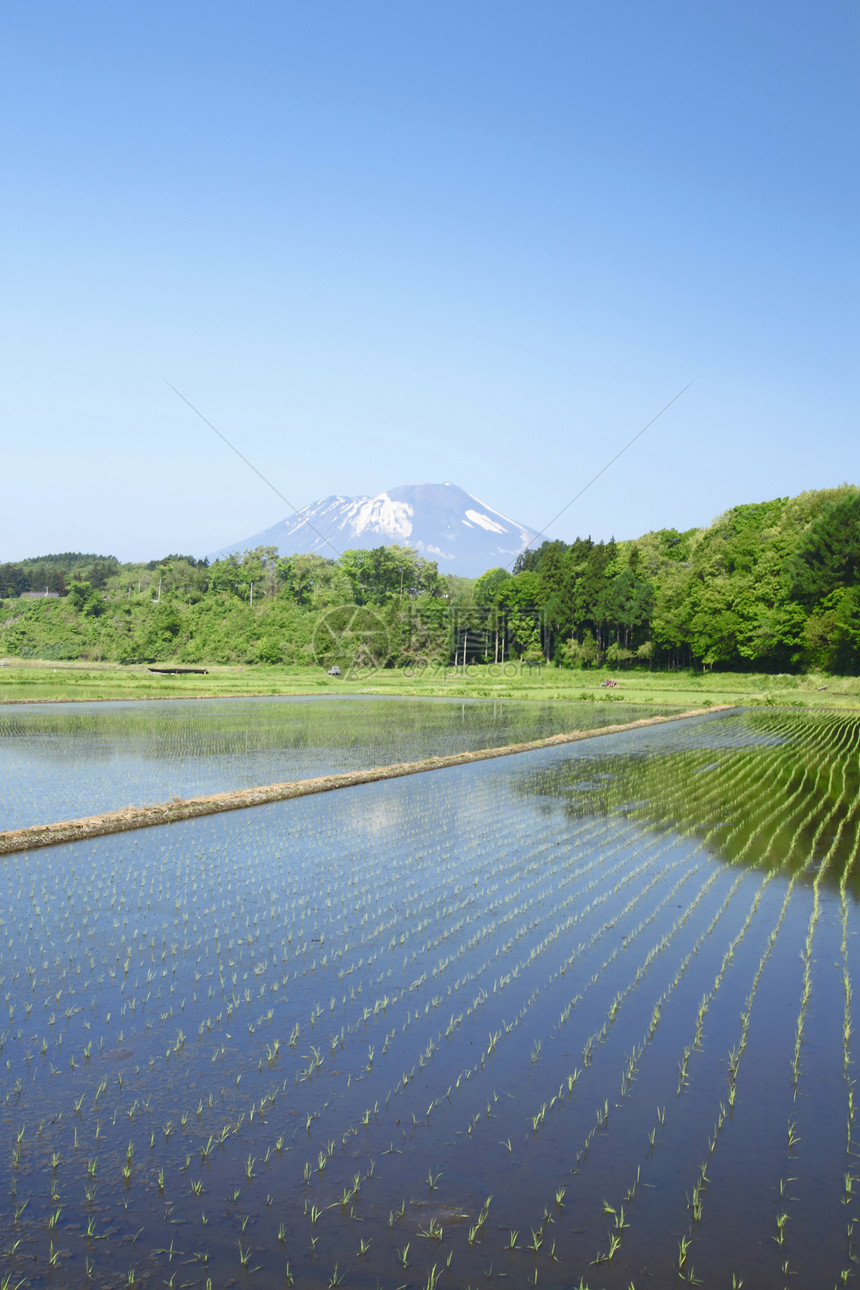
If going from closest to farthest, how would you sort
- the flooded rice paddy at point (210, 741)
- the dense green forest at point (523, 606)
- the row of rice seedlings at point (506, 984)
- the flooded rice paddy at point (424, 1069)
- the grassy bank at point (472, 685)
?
the flooded rice paddy at point (424, 1069), the row of rice seedlings at point (506, 984), the flooded rice paddy at point (210, 741), the grassy bank at point (472, 685), the dense green forest at point (523, 606)

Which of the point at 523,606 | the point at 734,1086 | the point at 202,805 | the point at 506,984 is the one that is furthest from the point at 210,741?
the point at 523,606

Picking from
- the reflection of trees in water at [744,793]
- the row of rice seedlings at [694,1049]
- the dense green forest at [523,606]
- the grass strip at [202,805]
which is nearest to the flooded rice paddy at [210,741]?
the grass strip at [202,805]

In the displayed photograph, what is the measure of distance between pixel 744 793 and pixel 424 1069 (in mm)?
11472

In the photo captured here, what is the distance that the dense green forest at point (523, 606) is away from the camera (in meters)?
48.1

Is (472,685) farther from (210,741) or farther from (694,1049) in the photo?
(694,1049)

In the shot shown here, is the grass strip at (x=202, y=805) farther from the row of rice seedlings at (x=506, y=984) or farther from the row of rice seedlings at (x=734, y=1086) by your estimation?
the row of rice seedlings at (x=734, y=1086)

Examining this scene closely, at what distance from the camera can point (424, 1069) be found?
477 centimetres

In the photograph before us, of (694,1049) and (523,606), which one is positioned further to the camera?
(523,606)

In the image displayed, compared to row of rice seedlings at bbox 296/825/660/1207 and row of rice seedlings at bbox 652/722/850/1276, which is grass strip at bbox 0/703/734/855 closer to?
row of rice seedlings at bbox 296/825/660/1207

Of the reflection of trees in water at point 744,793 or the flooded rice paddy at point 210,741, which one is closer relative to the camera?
the reflection of trees in water at point 744,793

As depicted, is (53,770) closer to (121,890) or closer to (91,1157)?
(121,890)

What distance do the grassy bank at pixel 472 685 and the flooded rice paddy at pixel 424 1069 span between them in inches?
1169

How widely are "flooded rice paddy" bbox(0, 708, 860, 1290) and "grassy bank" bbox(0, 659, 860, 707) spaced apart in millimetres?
29680

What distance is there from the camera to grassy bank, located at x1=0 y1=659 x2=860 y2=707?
133 ft
